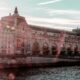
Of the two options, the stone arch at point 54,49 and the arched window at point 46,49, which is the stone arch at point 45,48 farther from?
the stone arch at point 54,49

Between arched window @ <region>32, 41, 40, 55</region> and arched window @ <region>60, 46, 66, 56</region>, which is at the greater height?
arched window @ <region>32, 41, 40, 55</region>

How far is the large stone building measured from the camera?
5428 cm

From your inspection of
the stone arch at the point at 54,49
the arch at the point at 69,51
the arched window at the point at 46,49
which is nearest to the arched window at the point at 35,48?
the arched window at the point at 46,49

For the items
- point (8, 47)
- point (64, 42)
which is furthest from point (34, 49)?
point (64, 42)

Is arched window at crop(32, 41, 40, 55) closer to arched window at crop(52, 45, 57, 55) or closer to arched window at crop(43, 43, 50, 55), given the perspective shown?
arched window at crop(43, 43, 50, 55)

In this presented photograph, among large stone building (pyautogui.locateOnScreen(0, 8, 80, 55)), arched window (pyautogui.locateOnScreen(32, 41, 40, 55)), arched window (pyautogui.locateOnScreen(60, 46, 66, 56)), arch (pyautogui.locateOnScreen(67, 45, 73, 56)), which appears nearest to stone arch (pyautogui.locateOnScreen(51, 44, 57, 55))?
large stone building (pyautogui.locateOnScreen(0, 8, 80, 55))

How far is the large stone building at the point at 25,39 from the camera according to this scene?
54.3 meters

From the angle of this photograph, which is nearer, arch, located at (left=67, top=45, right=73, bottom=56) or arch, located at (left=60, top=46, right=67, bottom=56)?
arch, located at (left=60, top=46, right=67, bottom=56)

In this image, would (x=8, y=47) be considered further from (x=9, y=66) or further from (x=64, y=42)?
(x=64, y=42)

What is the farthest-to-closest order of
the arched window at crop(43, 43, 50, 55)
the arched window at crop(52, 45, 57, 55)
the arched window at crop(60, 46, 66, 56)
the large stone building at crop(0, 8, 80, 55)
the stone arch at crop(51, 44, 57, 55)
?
the arched window at crop(60, 46, 66, 56)
the stone arch at crop(51, 44, 57, 55)
the arched window at crop(52, 45, 57, 55)
the arched window at crop(43, 43, 50, 55)
the large stone building at crop(0, 8, 80, 55)

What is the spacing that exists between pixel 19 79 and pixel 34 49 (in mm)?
24394

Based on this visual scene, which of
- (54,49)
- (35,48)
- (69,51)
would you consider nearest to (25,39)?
(35,48)

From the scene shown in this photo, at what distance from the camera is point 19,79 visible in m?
33.7

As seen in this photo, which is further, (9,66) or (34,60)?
(34,60)
